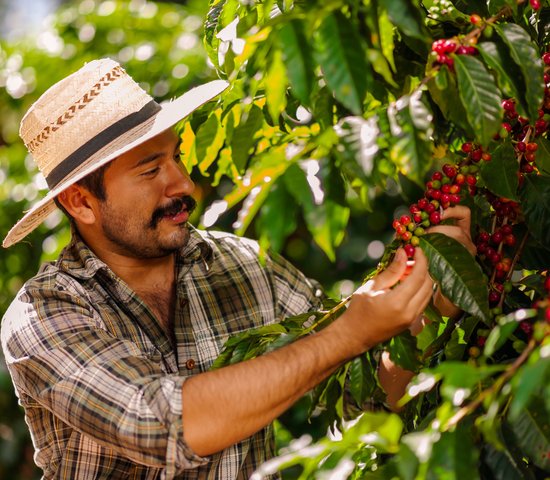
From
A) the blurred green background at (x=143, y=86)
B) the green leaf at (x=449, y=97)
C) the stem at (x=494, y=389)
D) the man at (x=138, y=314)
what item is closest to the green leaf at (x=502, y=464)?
the stem at (x=494, y=389)

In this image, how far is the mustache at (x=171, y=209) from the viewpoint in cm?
210

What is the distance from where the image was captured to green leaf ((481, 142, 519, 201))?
1380mm

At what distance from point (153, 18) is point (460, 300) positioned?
3121 mm

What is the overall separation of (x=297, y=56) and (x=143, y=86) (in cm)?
259

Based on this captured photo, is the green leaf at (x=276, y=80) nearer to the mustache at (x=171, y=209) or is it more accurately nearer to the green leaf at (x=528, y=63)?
the green leaf at (x=528, y=63)

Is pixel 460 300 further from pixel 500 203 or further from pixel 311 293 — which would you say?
pixel 311 293

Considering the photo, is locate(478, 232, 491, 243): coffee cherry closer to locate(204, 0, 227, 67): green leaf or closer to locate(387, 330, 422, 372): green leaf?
locate(387, 330, 422, 372): green leaf

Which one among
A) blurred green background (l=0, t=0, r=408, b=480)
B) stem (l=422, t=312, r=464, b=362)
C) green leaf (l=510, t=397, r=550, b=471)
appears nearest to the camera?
green leaf (l=510, t=397, r=550, b=471)

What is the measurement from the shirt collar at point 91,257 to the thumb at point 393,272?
0.86 meters

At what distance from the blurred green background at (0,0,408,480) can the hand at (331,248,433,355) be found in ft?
6.01

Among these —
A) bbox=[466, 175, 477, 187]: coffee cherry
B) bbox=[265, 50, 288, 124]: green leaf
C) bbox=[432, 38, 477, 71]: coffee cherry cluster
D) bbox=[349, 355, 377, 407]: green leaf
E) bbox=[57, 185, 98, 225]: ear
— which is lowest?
bbox=[349, 355, 377, 407]: green leaf

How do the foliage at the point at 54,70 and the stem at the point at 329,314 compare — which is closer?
the stem at the point at 329,314

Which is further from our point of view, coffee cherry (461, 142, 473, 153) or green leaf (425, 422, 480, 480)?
coffee cherry (461, 142, 473, 153)

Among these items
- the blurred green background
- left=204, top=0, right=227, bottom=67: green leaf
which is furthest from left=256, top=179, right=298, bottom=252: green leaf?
the blurred green background
